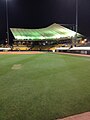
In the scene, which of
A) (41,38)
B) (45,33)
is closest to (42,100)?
(41,38)

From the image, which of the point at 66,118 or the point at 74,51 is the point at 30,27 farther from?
the point at 66,118

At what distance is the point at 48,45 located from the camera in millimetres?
65938


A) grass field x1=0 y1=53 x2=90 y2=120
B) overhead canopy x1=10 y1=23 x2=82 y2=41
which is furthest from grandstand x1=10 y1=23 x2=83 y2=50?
grass field x1=0 y1=53 x2=90 y2=120

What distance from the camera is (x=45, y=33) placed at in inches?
2721

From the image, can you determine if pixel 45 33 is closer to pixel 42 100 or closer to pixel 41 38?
pixel 41 38

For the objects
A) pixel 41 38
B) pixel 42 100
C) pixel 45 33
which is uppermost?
pixel 45 33

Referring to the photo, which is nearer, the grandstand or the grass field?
the grass field

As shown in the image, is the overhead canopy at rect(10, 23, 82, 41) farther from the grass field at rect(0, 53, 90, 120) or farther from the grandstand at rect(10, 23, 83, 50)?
the grass field at rect(0, 53, 90, 120)

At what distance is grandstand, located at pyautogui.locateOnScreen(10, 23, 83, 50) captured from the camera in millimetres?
64312

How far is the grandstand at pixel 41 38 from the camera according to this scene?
64312mm

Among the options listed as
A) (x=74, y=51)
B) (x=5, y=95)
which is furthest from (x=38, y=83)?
(x=74, y=51)

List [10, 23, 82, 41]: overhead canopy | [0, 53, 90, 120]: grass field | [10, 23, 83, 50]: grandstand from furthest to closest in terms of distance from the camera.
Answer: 1. [10, 23, 82, 41]: overhead canopy
2. [10, 23, 83, 50]: grandstand
3. [0, 53, 90, 120]: grass field

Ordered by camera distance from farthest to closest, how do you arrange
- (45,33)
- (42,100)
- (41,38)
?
(45,33)
(41,38)
(42,100)

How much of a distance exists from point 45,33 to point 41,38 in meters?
4.71
